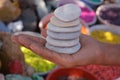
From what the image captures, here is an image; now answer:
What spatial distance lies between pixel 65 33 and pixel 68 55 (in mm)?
81

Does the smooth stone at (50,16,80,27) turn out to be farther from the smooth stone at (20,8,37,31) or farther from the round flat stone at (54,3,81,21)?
the smooth stone at (20,8,37,31)

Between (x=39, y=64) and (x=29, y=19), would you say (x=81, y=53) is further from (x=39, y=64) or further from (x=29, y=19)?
(x=29, y=19)

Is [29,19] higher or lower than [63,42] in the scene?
lower

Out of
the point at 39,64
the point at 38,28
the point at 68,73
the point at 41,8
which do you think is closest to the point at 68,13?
the point at 68,73

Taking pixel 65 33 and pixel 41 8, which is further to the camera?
pixel 41 8

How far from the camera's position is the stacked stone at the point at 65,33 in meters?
1.00

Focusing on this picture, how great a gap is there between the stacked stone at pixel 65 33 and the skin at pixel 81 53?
0.10 ft

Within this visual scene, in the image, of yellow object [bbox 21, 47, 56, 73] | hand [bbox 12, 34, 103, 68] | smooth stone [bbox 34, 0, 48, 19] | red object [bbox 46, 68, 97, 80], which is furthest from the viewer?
smooth stone [bbox 34, 0, 48, 19]

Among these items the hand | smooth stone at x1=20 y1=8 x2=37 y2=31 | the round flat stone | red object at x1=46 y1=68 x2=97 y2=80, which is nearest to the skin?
the hand

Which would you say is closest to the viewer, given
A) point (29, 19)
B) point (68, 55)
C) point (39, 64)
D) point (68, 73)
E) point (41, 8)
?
point (68, 55)

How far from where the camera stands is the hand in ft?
3.07

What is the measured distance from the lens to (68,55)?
96 cm

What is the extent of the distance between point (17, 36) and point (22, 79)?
33 centimetres

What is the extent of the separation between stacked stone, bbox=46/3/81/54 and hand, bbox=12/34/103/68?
0.09 ft
